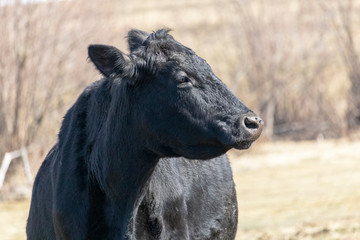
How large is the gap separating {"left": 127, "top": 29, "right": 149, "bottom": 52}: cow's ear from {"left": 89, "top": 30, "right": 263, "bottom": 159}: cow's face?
0.16 meters

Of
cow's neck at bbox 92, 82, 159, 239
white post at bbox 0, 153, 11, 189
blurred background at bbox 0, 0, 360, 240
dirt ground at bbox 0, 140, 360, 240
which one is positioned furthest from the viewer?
white post at bbox 0, 153, 11, 189

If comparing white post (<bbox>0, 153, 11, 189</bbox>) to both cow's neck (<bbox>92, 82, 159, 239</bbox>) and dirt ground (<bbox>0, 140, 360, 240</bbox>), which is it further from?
cow's neck (<bbox>92, 82, 159, 239</bbox>)

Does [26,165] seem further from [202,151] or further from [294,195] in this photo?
[202,151]

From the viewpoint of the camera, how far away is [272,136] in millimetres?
25562

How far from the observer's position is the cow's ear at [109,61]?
16.7 ft

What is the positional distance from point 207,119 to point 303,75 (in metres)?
21.5

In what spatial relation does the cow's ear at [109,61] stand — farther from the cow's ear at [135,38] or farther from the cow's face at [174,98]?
the cow's ear at [135,38]

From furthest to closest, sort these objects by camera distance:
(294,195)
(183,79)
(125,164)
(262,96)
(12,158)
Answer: (262,96), (12,158), (294,195), (125,164), (183,79)

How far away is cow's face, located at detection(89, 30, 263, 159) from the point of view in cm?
494

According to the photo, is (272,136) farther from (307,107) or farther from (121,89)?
(121,89)

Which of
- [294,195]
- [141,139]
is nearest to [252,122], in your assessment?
[141,139]

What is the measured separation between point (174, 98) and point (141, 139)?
369 millimetres

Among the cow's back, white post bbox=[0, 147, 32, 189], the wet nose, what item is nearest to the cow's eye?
the wet nose

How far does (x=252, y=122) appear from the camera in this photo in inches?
186
